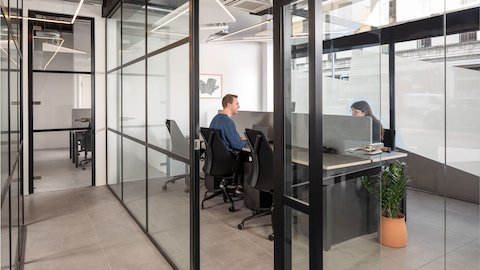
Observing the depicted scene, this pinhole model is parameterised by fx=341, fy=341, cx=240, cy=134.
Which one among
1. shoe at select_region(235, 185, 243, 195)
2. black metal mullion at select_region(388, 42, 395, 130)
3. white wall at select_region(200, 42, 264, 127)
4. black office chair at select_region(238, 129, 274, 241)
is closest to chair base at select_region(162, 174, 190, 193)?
black office chair at select_region(238, 129, 274, 241)

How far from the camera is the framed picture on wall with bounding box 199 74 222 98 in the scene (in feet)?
25.4

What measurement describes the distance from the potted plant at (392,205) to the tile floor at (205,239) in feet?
0.37

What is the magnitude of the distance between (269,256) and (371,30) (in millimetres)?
2196

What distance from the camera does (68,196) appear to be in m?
5.30

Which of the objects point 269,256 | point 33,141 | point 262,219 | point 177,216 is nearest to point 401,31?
point 262,219

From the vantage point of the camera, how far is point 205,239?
3.67m

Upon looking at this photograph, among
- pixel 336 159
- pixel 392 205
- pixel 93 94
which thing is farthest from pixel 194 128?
pixel 93 94

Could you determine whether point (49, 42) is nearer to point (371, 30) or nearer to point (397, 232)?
point (371, 30)

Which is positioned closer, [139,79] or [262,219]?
[139,79]

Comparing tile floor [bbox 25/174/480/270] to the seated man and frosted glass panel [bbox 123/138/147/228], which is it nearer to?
frosted glass panel [bbox 123/138/147/228]

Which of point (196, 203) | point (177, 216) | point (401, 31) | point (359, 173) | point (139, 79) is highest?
point (401, 31)

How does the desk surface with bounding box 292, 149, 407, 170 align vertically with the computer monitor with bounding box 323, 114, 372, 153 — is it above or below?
below

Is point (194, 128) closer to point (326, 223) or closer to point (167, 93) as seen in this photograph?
point (167, 93)

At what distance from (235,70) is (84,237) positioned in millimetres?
5485
